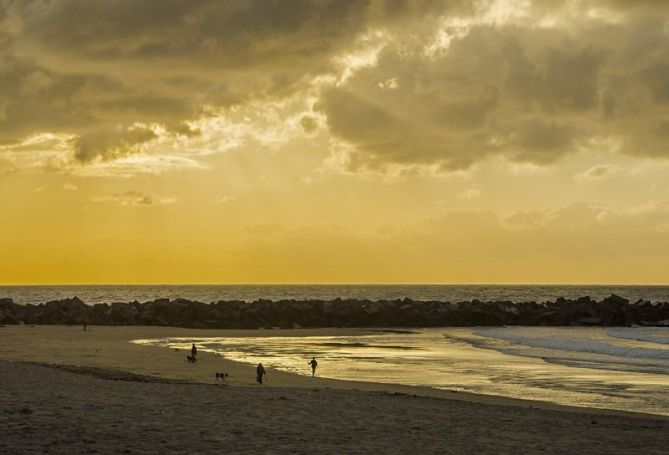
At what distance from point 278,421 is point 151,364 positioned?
16.1 metres

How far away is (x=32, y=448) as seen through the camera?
40.8ft

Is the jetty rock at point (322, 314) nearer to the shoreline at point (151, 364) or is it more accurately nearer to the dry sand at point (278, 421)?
the shoreline at point (151, 364)

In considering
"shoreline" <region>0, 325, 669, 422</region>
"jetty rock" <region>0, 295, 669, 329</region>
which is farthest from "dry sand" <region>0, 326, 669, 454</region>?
"jetty rock" <region>0, 295, 669, 329</region>

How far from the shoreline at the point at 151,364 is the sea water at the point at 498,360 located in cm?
137

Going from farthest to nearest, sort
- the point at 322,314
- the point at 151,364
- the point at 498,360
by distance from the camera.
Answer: the point at 322,314 < the point at 498,360 < the point at 151,364

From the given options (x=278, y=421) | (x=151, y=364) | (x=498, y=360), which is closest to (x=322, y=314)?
(x=498, y=360)

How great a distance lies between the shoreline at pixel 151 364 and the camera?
75.4 feet

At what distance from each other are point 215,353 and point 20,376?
17299 mm

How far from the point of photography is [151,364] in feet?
102

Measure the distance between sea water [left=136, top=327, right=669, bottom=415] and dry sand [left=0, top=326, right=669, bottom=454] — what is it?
330 cm

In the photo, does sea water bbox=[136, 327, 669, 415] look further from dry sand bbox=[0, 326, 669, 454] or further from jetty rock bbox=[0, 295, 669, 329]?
jetty rock bbox=[0, 295, 669, 329]

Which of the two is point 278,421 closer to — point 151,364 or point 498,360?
point 151,364

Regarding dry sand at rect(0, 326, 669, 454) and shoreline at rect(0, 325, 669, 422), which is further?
shoreline at rect(0, 325, 669, 422)

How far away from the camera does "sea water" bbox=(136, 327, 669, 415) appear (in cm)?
2553
